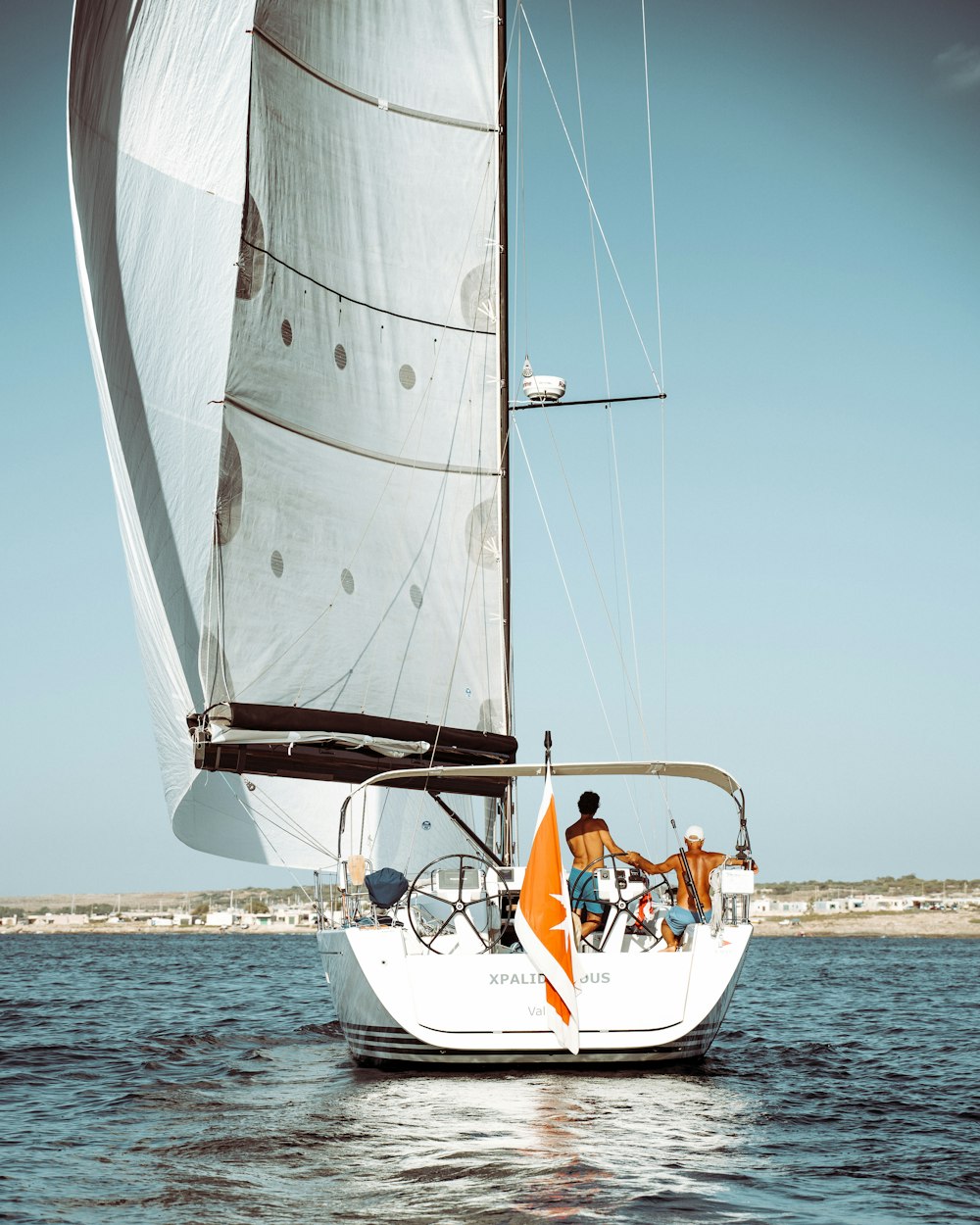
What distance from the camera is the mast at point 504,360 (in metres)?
15.5

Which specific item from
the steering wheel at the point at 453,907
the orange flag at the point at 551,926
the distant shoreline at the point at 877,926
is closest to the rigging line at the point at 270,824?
the steering wheel at the point at 453,907

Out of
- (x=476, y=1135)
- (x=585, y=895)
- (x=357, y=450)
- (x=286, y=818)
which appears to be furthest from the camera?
(x=357, y=450)

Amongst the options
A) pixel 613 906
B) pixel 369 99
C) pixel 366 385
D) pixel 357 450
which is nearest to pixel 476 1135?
pixel 613 906

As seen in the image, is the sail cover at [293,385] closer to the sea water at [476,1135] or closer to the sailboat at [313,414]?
the sailboat at [313,414]

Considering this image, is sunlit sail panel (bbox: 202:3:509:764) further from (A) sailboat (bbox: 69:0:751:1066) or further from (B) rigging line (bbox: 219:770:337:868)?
(B) rigging line (bbox: 219:770:337:868)

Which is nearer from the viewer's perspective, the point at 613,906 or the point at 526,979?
the point at 526,979

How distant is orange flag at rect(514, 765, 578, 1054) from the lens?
390 inches

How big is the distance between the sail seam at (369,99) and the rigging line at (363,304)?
7.28 feet

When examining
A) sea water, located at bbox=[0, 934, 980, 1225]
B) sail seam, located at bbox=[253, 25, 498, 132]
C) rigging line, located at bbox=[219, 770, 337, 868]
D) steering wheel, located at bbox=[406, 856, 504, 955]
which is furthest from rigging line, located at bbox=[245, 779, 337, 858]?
sail seam, located at bbox=[253, 25, 498, 132]

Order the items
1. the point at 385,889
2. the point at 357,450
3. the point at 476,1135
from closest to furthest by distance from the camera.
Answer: the point at 476,1135, the point at 385,889, the point at 357,450

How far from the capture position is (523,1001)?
10.2 metres

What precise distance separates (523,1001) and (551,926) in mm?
708

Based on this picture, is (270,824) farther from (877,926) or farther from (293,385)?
(877,926)

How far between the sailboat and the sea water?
1884 millimetres
